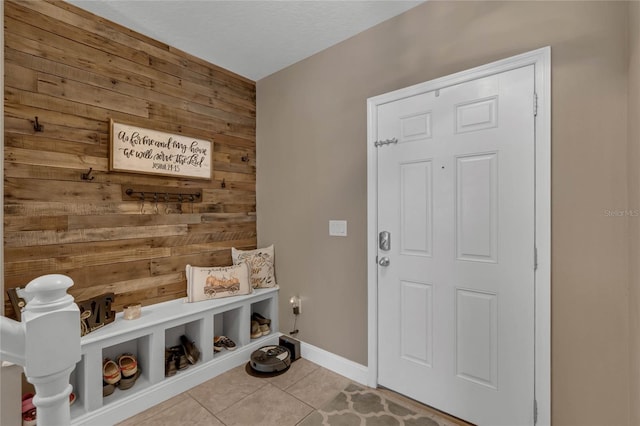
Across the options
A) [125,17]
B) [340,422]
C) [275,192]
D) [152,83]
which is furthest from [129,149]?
[340,422]

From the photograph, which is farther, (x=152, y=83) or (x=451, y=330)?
(x=152, y=83)

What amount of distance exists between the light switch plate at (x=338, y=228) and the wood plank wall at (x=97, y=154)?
104cm

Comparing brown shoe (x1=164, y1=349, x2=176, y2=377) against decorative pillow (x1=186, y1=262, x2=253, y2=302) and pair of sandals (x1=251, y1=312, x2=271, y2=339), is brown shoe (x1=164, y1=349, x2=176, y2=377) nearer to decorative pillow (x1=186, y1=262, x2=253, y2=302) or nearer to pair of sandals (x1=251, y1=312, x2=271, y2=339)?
decorative pillow (x1=186, y1=262, x2=253, y2=302)

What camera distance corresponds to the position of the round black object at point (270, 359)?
232cm

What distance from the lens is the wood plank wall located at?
5.78ft

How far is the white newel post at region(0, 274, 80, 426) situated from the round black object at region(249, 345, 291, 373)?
1877 millimetres

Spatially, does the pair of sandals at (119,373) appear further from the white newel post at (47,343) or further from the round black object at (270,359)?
the white newel post at (47,343)

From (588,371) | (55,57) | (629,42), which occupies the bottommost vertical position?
(588,371)

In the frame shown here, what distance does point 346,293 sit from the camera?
7.70 feet

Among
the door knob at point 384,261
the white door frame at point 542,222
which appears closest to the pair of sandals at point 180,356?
the door knob at point 384,261

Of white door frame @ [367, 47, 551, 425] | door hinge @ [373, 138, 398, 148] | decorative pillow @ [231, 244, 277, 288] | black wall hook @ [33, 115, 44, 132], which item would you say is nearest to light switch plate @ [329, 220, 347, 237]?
door hinge @ [373, 138, 398, 148]

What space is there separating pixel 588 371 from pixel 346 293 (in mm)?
1420

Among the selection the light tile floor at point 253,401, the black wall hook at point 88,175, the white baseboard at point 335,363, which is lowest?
the light tile floor at point 253,401

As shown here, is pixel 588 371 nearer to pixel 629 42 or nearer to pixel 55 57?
pixel 629 42
